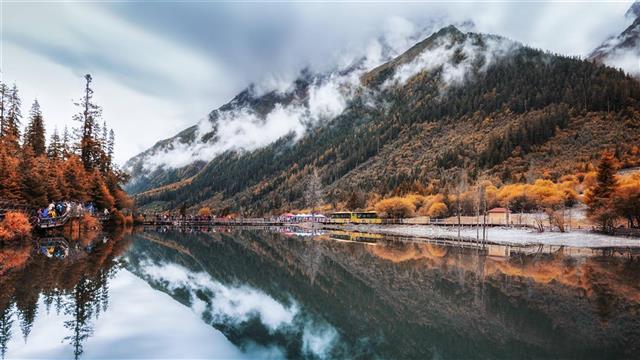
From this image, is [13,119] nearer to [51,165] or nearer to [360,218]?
[51,165]

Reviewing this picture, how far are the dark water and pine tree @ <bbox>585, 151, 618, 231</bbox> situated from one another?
86.6 ft

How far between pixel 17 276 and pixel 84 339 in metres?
11.0

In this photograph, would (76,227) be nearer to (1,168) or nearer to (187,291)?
(1,168)

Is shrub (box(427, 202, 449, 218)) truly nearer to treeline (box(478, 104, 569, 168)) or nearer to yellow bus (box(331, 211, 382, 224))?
yellow bus (box(331, 211, 382, 224))

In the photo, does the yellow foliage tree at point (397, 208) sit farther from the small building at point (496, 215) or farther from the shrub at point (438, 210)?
the small building at point (496, 215)

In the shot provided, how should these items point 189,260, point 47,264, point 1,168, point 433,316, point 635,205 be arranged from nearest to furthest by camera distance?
point 433,316
point 47,264
point 189,260
point 1,168
point 635,205

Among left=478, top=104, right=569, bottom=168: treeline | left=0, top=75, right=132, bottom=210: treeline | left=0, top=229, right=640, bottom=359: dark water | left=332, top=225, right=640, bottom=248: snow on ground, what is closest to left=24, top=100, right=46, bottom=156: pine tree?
left=0, top=75, right=132, bottom=210: treeline

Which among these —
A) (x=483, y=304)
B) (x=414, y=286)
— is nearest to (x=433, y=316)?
(x=483, y=304)

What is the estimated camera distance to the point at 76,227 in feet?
182

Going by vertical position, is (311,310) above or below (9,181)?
below

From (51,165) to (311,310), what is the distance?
46.3 m

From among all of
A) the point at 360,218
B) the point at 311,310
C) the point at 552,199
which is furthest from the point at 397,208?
the point at 311,310

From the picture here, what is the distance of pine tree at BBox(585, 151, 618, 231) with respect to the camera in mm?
54875

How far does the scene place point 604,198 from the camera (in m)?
59.0
